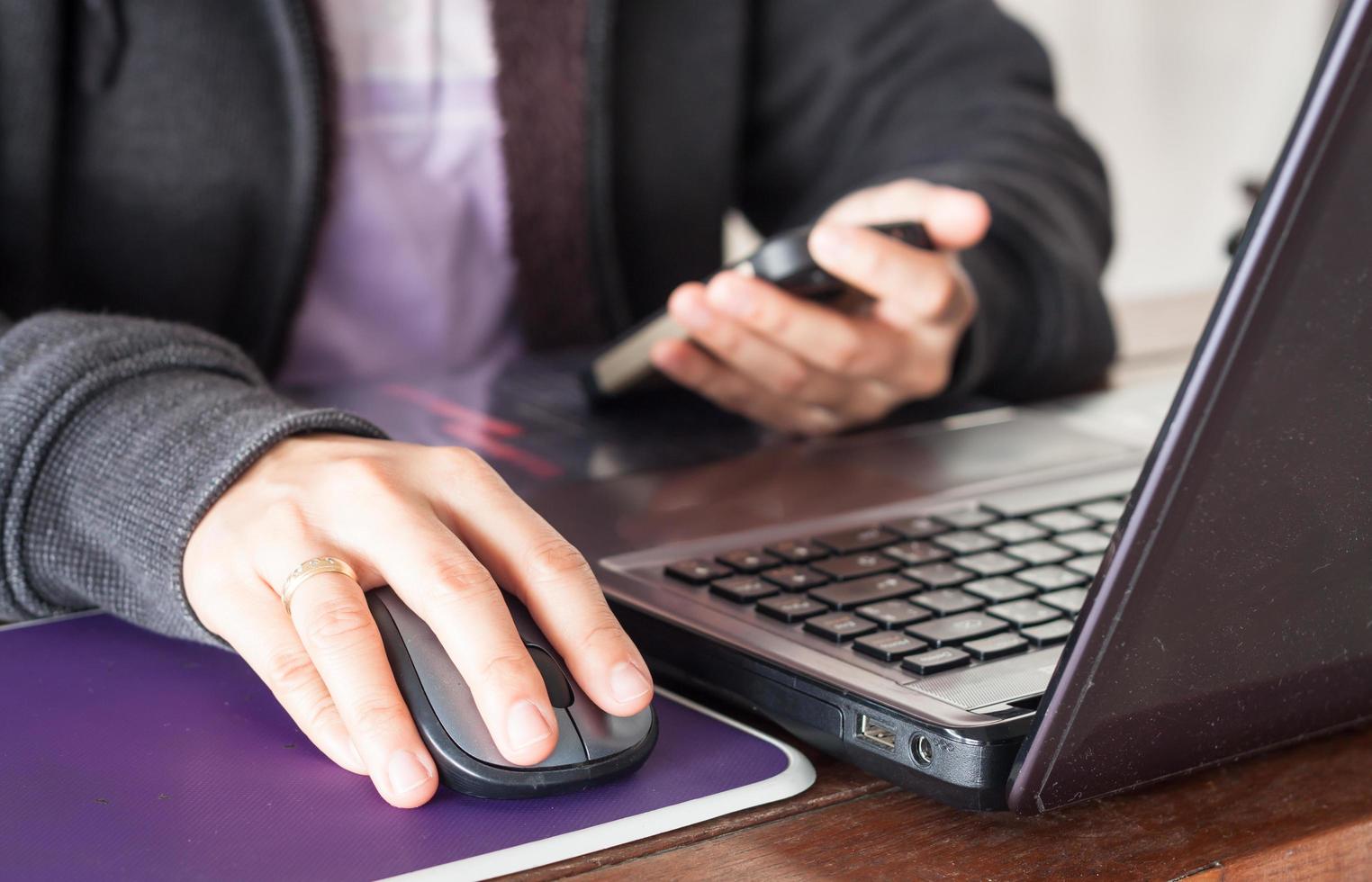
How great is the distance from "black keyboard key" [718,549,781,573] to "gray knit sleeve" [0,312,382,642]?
145 millimetres

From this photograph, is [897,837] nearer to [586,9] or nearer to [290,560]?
[290,560]

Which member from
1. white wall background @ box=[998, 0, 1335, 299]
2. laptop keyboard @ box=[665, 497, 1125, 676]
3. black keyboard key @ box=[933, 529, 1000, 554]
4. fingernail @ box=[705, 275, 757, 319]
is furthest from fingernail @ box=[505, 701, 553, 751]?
white wall background @ box=[998, 0, 1335, 299]

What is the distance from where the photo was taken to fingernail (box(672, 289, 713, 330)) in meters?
0.71

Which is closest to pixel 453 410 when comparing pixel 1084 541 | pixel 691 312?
pixel 691 312

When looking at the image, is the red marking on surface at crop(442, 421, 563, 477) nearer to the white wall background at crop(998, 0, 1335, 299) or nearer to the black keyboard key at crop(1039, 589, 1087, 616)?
the black keyboard key at crop(1039, 589, 1087, 616)

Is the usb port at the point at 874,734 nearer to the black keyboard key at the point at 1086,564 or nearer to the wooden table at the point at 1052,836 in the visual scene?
the wooden table at the point at 1052,836

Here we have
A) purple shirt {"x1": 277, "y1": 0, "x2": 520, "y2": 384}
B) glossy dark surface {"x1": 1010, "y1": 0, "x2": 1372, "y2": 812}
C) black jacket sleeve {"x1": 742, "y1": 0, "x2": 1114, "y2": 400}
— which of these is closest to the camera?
glossy dark surface {"x1": 1010, "y1": 0, "x2": 1372, "y2": 812}

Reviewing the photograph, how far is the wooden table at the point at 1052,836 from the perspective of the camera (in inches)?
14.6

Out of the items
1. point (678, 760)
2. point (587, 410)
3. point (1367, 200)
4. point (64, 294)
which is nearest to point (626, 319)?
point (587, 410)

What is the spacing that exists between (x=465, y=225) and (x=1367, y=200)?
33.6 inches

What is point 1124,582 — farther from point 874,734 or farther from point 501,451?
point 501,451

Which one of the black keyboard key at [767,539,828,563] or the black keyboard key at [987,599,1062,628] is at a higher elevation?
the black keyboard key at [987,599,1062,628]

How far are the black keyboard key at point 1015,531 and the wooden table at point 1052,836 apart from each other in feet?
0.45

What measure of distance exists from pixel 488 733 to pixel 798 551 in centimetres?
18
